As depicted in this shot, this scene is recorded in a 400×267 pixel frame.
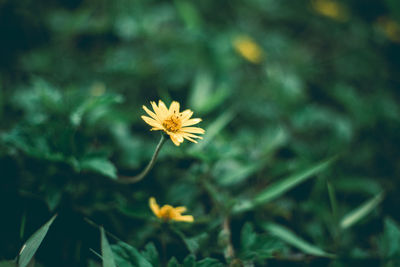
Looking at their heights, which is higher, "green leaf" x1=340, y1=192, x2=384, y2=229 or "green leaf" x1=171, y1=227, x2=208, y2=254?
"green leaf" x1=340, y1=192, x2=384, y2=229

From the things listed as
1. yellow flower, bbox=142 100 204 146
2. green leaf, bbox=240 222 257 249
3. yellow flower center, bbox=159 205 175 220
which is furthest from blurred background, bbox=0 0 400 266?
yellow flower, bbox=142 100 204 146

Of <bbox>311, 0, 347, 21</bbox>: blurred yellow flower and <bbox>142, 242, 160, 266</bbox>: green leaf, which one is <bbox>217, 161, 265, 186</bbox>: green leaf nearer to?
<bbox>142, 242, 160, 266</bbox>: green leaf

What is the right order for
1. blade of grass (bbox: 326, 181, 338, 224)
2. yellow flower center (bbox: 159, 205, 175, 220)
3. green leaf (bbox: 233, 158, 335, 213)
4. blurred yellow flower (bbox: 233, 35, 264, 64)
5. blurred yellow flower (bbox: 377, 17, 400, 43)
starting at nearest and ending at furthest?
yellow flower center (bbox: 159, 205, 175, 220) < blade of grass (bbox: 326, 181, 338, 224) < green leaf (bbox: 233, 158, 335, 213) < blurred yellow flower (bbox: 233, 35, 264, 64) < blurred yellow flower (bbox: 377, 17, 400, 43)

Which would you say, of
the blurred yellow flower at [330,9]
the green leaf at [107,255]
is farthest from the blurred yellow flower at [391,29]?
the green leaf at [107,255]

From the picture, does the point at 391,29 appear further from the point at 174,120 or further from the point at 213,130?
the point at 174,120

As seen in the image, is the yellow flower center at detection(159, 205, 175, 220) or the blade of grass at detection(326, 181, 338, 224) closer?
the yellow flower center at detection(159, 205, 175, 220)

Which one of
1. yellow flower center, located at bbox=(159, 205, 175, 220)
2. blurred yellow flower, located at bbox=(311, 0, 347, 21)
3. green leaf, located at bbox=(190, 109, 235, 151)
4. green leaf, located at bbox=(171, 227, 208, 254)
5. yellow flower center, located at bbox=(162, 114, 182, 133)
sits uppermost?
blurred yellow flower, located at bbox=(311, 0, 347, 21)

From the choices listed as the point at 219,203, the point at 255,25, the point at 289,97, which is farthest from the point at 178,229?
the point at 255,25
